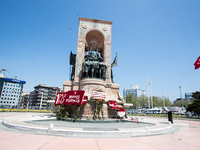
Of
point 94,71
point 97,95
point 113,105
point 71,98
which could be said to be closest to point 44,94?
point 94,71

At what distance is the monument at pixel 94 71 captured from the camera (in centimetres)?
1627

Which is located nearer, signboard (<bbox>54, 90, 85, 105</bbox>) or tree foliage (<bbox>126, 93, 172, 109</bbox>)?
signboard (<bbox>54, 90, 85, 105</bbox>)

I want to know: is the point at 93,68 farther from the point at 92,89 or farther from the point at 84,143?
the point at 84,143

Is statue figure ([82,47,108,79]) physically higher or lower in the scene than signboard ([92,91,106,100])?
higher

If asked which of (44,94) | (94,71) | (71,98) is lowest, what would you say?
(71,98)

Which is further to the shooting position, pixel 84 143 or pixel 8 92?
pixel 8 92

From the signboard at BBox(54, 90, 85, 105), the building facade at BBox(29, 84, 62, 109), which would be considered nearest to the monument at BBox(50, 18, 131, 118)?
the signboard at BBox(54, 90, 85, 105)

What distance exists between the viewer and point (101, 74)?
67.1ft

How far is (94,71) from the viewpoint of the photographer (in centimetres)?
1972

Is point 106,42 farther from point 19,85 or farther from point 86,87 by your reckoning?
point 19,85

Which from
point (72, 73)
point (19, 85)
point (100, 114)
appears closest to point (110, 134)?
point (100, 114)

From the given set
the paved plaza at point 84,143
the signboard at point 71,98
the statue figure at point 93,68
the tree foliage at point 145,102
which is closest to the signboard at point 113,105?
the signboard at point 71,98

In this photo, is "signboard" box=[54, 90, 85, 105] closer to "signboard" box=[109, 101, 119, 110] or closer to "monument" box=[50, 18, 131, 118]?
"monument" box=[50, 18, 131, 118]

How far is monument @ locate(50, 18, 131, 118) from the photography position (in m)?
16.3
